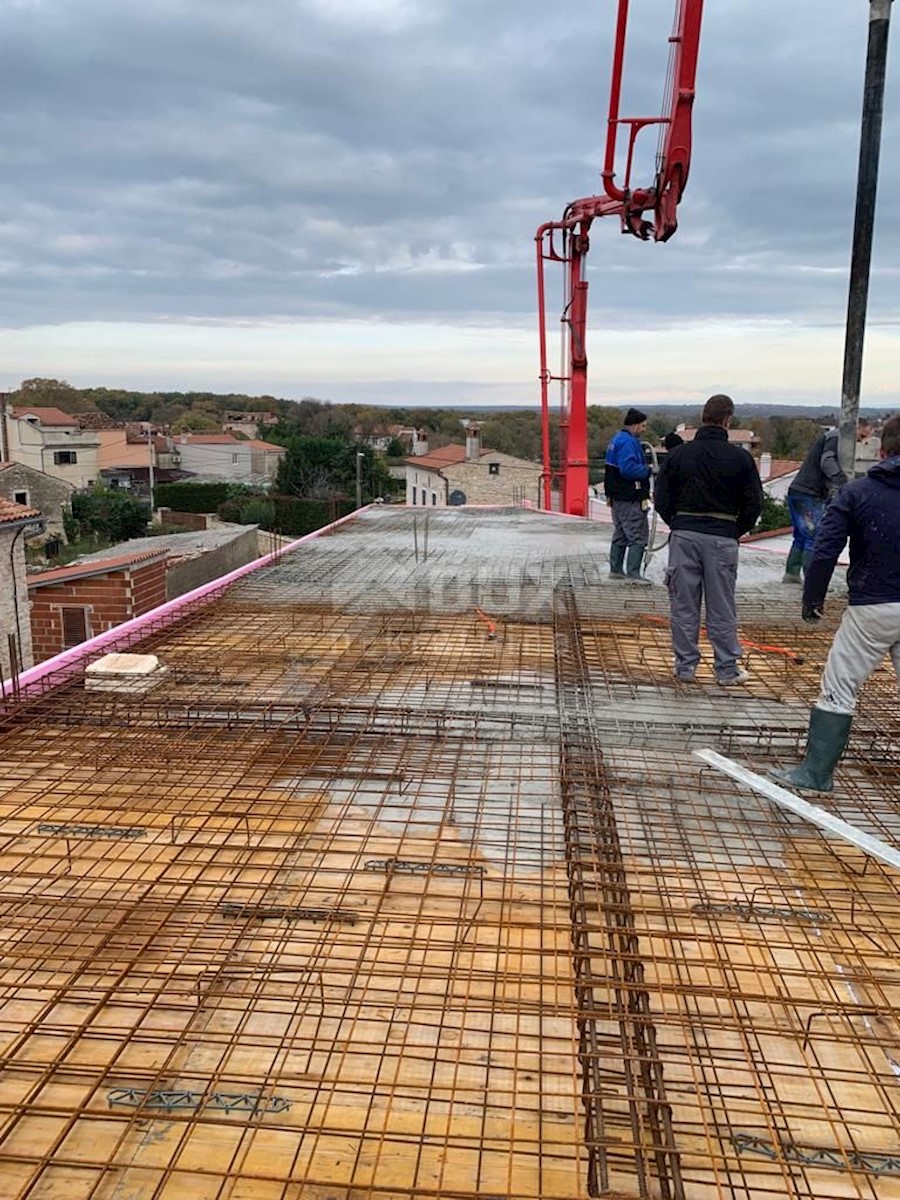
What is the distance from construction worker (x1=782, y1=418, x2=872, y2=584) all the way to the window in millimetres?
7368

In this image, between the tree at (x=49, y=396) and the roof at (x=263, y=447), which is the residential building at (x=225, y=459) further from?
the tree at (x=49, y=396)

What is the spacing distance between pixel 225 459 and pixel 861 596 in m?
47.5

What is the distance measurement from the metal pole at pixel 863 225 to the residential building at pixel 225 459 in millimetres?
43209

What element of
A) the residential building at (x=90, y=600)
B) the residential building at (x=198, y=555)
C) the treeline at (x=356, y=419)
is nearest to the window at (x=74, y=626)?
the residential building at (x=90, y=600)

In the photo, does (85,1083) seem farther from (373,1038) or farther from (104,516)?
(104,516)

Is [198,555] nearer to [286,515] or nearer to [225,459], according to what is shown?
[286,515]

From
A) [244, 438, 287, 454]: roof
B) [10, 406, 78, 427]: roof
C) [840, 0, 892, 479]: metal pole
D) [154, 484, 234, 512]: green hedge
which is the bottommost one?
[154, 484, 234, 512]: green hedge

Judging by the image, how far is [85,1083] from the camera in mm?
1810

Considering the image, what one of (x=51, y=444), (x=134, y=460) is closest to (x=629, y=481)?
(x=51, y=444)

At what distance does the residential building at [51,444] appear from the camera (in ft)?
122

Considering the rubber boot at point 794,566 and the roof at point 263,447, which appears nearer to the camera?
the rubber boot at point 794,566

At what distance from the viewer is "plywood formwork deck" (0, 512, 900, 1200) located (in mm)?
1652

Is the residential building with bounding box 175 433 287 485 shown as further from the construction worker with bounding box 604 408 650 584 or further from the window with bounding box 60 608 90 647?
the construction worker with bounding box 604 408 650 584

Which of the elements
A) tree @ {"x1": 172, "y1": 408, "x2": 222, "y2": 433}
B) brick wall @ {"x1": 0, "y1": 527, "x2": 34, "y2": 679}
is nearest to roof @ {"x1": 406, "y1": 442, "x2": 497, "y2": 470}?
brick wall @ {"x1": 0, "y1": 527, "x2": 34, "y2": 679}
